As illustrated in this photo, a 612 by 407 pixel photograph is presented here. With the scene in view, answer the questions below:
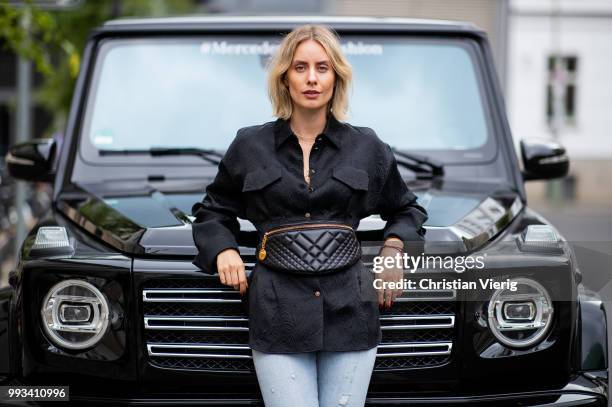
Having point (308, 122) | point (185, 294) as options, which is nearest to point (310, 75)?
point (308, 122)

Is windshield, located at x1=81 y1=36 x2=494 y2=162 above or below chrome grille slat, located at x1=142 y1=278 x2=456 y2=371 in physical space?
above

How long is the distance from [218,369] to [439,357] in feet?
2.43

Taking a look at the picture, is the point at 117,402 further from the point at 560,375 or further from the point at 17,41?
the point at 17,41

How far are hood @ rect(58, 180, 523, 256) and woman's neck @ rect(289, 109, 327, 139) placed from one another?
41cm

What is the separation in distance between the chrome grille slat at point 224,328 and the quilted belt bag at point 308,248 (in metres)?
0.34

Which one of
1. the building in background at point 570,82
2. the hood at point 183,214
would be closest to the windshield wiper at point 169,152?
the hood at point 183,214

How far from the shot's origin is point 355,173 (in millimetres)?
2973

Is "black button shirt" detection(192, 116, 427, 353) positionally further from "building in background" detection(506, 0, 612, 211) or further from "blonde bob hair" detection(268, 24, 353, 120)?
"building in background" detection(506, 0, 612, 211)

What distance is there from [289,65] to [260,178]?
0.35 metres

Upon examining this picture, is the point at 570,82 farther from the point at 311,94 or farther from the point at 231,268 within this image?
the point at 231,268

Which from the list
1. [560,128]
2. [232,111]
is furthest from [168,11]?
[560,128]

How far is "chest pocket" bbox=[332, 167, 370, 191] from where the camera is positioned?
295 cm

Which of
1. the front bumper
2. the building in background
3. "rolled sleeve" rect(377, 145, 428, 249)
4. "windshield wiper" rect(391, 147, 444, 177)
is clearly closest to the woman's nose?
"rolled sleeve" rect(377, 145, 428, 249)

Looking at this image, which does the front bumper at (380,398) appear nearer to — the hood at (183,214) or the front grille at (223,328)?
the front grille at (223,328)
